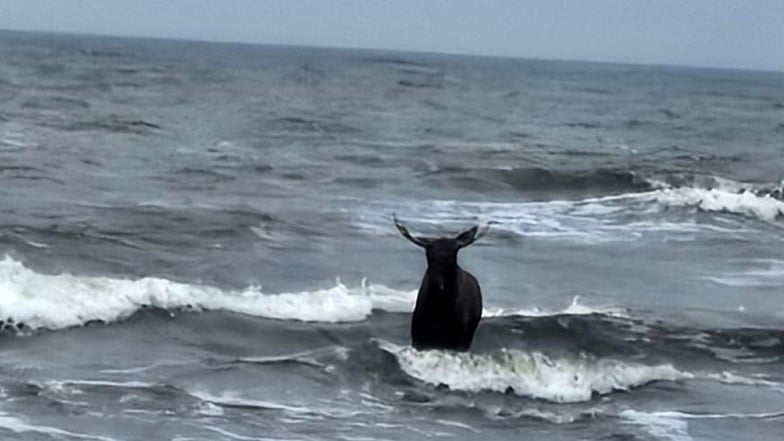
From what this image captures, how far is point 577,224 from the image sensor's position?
2294cm

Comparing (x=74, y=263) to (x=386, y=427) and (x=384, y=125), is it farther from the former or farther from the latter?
(x=384, y=125)

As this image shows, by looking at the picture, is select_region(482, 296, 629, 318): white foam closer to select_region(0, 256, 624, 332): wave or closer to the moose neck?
select_region(0, 256, 624, 332): wave

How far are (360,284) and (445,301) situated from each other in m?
4.16

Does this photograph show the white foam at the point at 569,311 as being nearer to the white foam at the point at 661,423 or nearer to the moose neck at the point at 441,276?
the moose neck at the point at 441,276

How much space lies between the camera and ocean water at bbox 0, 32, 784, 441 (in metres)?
11.4

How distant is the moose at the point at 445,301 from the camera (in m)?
12.5

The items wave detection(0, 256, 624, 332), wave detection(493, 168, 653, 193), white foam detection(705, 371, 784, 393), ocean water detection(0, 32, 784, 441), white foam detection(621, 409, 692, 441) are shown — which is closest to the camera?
white foam detection(621, 409, 692, 441)

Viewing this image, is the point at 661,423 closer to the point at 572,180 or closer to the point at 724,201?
the point at 724,201

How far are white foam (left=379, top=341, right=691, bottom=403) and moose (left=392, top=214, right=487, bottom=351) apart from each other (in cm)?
11

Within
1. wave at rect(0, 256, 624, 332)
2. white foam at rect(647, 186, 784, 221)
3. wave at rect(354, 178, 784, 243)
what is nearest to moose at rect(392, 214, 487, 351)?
wave at rect(0, 256, 624, 332)

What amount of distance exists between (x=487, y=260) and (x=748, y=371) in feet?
18.7

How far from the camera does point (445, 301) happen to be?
1266cm

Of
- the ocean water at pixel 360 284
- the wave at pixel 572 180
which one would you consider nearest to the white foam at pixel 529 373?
the ocean water at pixel 360 284

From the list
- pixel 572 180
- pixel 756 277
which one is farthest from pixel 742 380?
pixel 572 180
